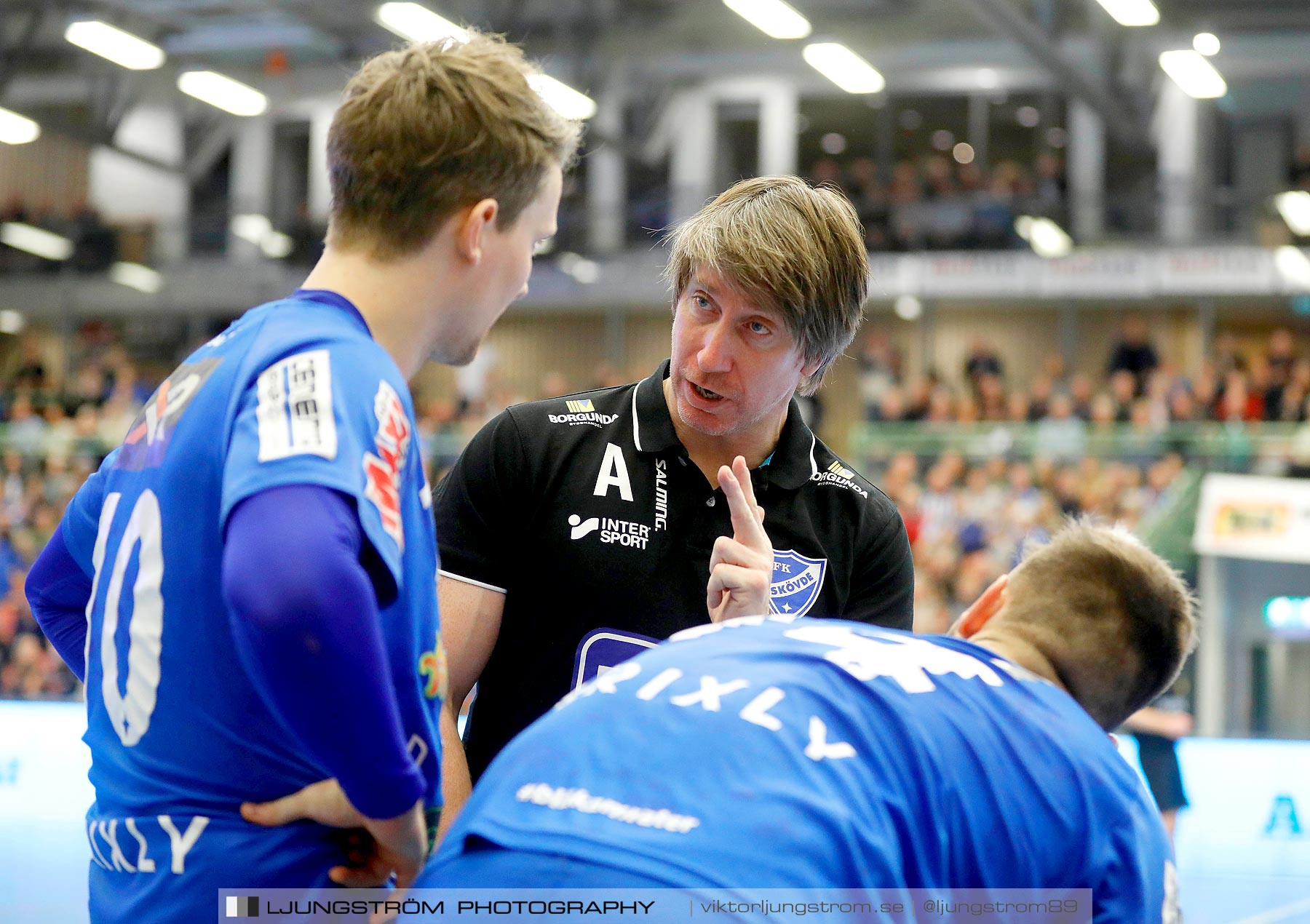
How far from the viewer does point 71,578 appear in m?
1.77

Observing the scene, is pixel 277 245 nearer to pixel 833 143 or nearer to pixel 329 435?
pixel 833 143

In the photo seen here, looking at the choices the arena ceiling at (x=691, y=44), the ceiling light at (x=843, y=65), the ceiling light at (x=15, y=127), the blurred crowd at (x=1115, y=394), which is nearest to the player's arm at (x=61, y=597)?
the blurred crowd at (x=1115, y=394)

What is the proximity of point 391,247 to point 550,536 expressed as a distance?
0.81 meters

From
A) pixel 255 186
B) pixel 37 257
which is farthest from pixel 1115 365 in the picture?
pixel 37 257

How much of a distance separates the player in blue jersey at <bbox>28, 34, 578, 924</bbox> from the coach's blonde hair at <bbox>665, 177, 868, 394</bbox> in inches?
24.2

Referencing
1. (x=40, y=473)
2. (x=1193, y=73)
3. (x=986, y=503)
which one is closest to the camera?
(x=986, y=503)

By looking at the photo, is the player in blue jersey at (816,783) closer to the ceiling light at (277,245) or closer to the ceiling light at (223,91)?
the ceiling light at (223,91)

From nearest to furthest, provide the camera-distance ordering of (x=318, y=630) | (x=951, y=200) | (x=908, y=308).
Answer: (x=318, y=630), (x=951, y=200), (x=908, y=308)

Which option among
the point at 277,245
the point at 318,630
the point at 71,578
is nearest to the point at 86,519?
the point at 71,578

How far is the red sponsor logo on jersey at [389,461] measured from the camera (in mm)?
1356

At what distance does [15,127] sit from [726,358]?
22064 mm

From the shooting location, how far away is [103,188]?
2595 centimetres

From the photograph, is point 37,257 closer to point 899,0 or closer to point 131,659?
point 899,0

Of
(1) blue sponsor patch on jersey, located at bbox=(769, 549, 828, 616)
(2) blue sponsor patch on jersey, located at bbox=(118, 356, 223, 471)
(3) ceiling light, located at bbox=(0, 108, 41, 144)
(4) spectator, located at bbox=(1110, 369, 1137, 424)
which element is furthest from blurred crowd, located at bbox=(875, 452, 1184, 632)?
(3) ceiling light, located at bbox=(0, 108, 41, 144)
